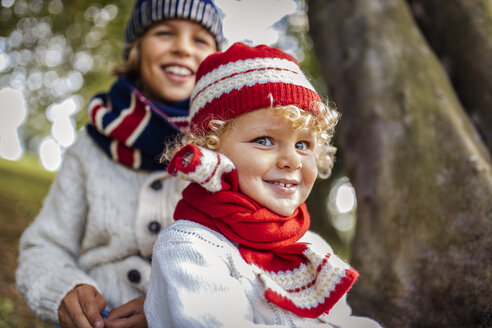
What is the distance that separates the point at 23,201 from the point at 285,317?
28.0 ft

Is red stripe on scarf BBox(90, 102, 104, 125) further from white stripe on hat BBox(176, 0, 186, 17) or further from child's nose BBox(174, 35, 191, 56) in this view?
white stripe on hat BBox(176, 0, 186, 17)

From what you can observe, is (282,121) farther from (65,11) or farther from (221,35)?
(65,11)

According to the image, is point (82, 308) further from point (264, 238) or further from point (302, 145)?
point (302, 145)

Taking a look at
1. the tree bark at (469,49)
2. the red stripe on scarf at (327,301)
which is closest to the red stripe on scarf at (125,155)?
the red stripe on scarf at (327,301)

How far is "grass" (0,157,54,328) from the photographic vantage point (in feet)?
12.7

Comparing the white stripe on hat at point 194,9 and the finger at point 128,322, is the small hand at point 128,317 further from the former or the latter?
the white stripe on hat at point 194,9

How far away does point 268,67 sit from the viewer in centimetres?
150

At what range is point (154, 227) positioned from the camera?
6.12ft

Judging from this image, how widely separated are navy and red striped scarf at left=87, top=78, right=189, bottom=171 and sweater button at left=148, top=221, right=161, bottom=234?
1.01 ft

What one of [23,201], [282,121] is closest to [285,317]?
[282,121]

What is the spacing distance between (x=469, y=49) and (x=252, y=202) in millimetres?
2167

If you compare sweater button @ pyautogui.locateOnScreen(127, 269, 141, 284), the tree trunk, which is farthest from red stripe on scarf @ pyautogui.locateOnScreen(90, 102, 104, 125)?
the tree trunk

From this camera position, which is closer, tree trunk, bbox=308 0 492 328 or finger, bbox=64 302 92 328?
finger, bbox=64 302 92 328

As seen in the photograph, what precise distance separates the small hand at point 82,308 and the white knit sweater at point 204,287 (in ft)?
1.28
